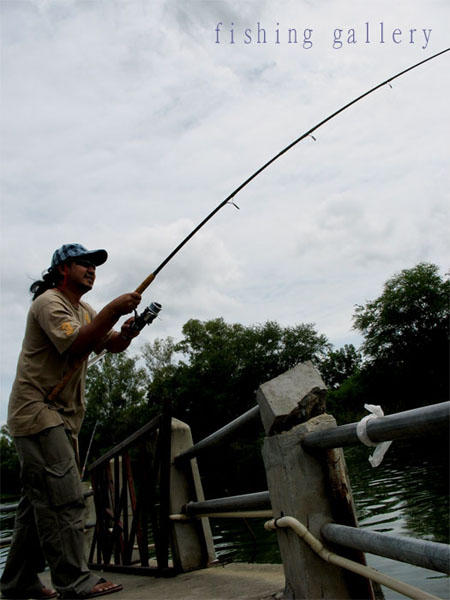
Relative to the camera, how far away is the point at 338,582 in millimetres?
2252

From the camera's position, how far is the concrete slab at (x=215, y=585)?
2.76 metres

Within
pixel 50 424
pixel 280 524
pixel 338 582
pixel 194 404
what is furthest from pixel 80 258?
pixel 194 404

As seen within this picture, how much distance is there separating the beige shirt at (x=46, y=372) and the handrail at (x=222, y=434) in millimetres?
736

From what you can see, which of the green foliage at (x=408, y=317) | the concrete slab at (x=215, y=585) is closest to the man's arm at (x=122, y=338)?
the concrete slab at (x=215, y=585)

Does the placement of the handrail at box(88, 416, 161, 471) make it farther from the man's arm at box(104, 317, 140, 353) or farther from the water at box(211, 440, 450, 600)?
the water at box(211, 440, 450, 600)

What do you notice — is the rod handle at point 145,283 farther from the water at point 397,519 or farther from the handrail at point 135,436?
the water at point 397,519

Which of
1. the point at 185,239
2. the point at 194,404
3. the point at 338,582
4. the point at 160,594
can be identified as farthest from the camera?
the point at 194,404

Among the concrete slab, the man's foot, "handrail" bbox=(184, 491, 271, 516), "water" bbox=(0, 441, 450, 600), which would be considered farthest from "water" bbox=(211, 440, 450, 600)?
the man's foot

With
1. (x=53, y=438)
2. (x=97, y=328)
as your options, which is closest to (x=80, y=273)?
(x=97, y=328)

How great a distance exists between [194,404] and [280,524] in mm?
57680

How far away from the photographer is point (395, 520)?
8.63 metres

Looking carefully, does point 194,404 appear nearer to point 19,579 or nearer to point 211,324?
point 211,324

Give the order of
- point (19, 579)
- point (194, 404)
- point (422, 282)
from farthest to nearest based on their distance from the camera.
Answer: point (194, 404)
point (422, 282)
point (19, 579)

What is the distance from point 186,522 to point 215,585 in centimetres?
82
